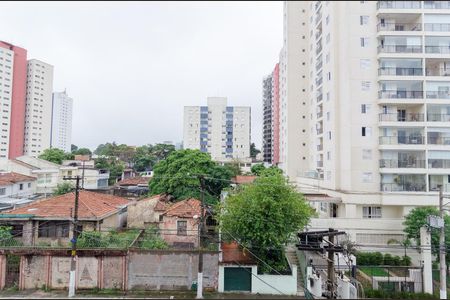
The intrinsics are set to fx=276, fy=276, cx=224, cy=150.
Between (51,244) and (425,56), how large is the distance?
2647 cm

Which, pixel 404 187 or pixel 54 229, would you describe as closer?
pixel 54 229

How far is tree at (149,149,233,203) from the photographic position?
2245 cm

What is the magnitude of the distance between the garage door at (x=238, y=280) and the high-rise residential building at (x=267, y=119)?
5984 cm

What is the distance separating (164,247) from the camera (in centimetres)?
1430

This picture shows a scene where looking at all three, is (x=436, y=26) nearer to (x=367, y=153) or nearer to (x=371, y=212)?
(x=367, y=153)

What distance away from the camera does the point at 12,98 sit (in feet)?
165

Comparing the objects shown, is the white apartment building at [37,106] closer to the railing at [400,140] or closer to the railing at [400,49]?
the railing at [400,49]

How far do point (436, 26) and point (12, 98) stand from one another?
203 feet

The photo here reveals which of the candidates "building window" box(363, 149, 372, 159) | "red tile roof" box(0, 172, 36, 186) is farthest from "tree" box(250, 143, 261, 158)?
"building window" box(363, 149, 372, 159)

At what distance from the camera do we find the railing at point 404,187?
61.5ft

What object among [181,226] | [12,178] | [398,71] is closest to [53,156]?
[12,178]

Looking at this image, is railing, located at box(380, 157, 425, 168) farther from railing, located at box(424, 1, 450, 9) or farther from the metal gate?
the metal gate

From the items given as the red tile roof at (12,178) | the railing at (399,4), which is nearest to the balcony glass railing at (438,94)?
the railing at (399,4)

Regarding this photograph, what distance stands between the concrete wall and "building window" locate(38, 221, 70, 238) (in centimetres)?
488
